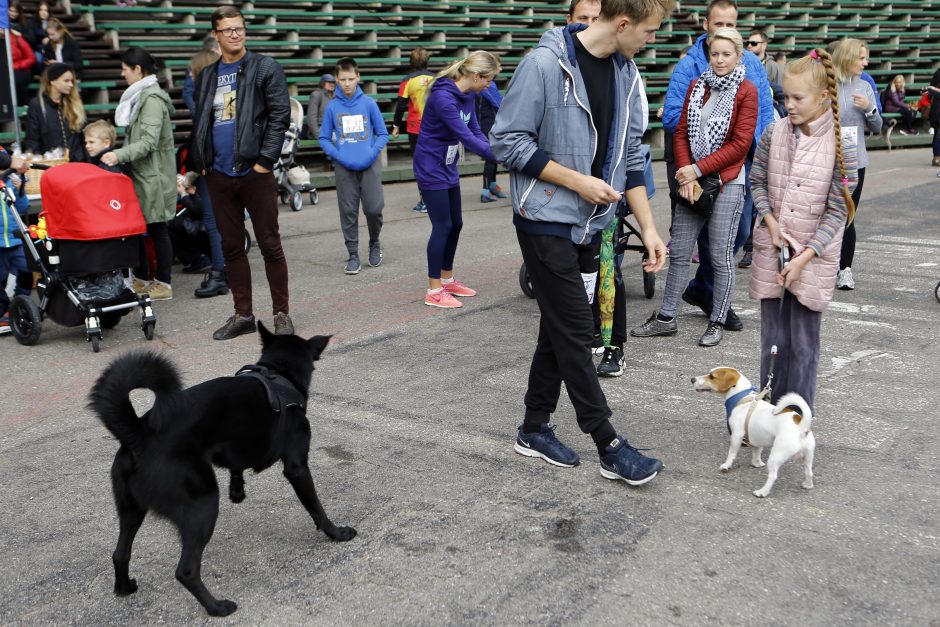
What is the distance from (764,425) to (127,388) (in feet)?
8.06

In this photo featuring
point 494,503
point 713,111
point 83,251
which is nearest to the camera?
point 494,503

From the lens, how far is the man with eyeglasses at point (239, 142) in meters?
6.15

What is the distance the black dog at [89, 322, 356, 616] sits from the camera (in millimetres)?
2855

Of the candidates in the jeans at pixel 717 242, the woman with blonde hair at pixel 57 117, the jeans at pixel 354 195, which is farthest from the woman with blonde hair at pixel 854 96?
the woman with blonde hair at pixel 57 117

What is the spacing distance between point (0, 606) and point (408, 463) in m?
1.71

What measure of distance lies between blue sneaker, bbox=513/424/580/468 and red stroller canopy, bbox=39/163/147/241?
3585 millimetres

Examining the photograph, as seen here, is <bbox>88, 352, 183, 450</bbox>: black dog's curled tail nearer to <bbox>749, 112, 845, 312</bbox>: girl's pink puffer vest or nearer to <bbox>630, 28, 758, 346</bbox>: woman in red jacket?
<bbox>749, 112, 845, 312</bbox>: girl's pink puffer vest

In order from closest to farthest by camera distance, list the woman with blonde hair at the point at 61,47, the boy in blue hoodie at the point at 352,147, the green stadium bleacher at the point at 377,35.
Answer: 1. the boy in blue hoodie at the point at 352,147
2. the woman with blonde hair at the point at 61,47
3. the green stadium bleacher at the point at 377,35

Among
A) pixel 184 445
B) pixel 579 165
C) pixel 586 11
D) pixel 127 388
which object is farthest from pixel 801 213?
pixel 127 388

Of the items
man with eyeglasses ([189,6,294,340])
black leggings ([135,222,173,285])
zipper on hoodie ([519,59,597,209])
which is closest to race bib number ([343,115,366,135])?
black leggings ([135,222,173,285])

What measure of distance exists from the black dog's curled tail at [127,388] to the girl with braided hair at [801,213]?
2707 millimetres

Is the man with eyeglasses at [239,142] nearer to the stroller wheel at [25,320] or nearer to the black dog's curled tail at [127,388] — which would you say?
the stroller wheel at [25,320]

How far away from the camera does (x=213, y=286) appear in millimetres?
7645

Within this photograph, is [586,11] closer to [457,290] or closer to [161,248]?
[457,290]
